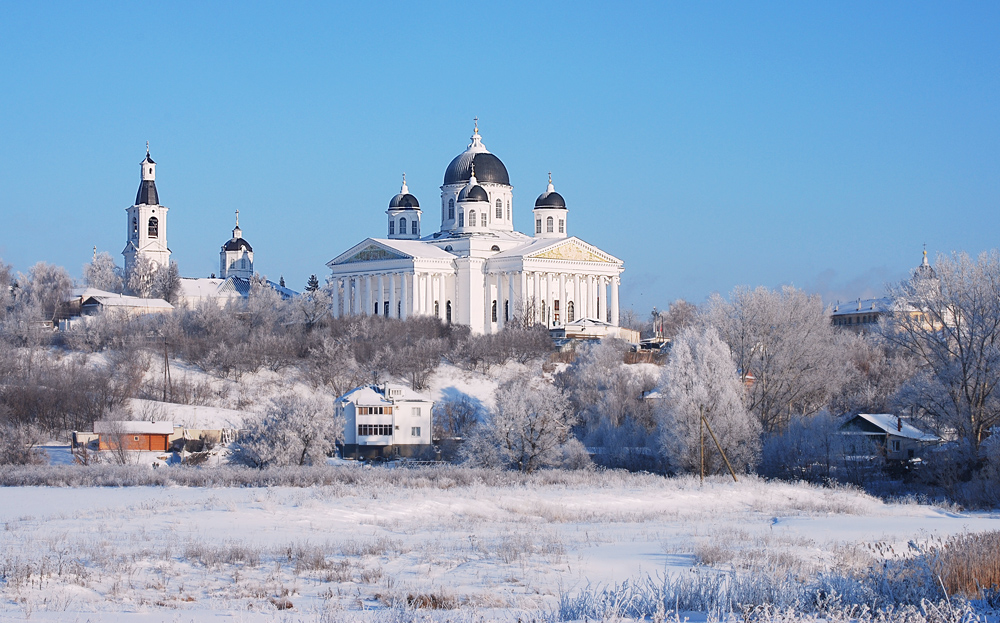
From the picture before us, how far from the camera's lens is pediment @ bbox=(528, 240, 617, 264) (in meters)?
75.8

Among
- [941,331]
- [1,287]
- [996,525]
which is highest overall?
[1,287]

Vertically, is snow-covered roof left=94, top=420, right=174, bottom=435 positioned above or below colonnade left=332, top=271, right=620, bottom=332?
below

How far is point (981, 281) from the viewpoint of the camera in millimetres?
35812

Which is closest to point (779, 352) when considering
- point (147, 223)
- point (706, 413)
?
point (706, 413)

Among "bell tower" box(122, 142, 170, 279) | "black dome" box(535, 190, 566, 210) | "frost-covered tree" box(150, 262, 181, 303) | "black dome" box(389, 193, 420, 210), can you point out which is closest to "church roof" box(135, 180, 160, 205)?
"bell tower" box(122, 142, 170, 279)

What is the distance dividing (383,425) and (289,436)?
932cm

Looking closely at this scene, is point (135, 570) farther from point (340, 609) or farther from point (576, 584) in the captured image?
point (576, 584)

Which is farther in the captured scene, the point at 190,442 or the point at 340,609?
the point at 190,442

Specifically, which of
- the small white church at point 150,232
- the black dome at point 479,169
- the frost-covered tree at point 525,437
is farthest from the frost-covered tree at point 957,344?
the small white church at point 150,232

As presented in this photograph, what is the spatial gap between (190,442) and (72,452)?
411 cm

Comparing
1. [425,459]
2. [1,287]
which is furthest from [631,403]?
[1,287]

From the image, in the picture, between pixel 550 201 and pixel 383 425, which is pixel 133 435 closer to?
pixel 383 425

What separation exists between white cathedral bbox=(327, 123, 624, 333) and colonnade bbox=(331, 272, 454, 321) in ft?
0.21

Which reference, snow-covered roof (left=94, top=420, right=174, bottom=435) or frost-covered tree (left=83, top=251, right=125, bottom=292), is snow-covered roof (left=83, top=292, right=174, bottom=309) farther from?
snow-covered roof (left=94, top=420, right=174, bottom=435)
